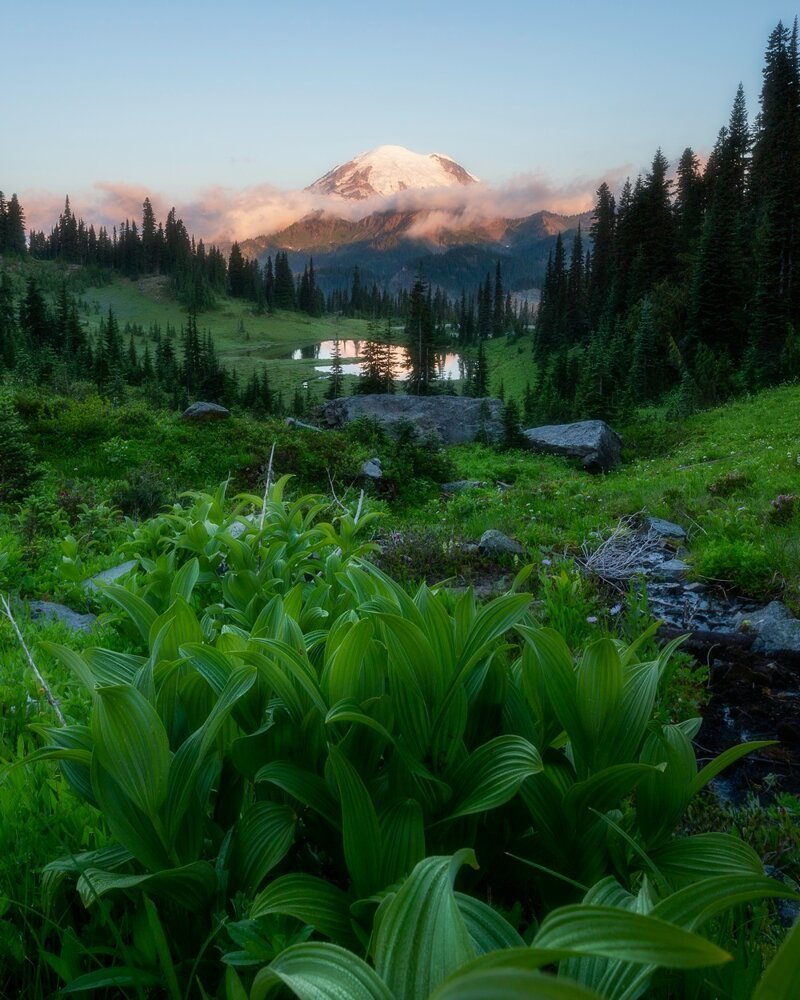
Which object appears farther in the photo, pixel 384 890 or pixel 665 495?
pixel 665 495

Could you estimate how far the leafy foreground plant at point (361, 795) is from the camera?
1321 mm

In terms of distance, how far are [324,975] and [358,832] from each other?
1.64ft

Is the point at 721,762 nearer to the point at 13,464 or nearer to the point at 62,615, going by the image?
the point at 62,615

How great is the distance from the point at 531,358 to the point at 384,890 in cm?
7660

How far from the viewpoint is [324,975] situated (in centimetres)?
83

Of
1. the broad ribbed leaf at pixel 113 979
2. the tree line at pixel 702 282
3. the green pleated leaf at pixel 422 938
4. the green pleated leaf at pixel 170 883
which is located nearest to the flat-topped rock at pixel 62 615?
the green pleated leaf at pixel 170 883

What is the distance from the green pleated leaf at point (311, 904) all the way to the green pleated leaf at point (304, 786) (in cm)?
17

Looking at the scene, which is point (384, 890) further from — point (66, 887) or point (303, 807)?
point (66, 887)

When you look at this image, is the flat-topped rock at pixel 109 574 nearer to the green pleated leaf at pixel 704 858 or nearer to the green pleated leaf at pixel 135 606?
the green pleated leaf at pixel 135 606

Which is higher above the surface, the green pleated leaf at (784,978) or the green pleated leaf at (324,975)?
the green pleated leaf at (784,978)

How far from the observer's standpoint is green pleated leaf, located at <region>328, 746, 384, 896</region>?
1318 millimetres

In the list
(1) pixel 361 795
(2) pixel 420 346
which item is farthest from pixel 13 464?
(2) pixel 420 346

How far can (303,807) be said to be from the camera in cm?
167

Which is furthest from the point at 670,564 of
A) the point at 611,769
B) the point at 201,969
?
the point at 201,969
